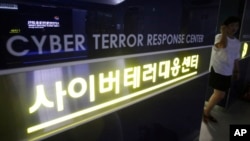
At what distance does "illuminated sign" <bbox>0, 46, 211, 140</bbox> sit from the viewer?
74 centimetres

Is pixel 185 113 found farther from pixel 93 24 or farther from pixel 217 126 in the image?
pixel 93 24

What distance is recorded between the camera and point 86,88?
2.93 ft

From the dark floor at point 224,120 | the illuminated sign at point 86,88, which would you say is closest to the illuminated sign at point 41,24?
the illuminated sign at point 86,88

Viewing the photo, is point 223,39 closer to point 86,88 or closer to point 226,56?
point 226,56

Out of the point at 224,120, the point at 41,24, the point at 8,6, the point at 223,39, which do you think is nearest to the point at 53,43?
the point at 41,24

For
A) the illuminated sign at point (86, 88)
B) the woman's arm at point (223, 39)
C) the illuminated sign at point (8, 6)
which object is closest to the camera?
the illuminated sign at point (8, 6)

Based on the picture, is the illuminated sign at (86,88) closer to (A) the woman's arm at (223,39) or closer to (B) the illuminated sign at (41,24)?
(B) the illuminated sign at (41,24)

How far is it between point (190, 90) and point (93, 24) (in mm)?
1279

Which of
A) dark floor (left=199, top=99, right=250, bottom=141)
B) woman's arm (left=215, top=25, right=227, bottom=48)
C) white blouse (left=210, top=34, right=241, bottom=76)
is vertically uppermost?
woman's arm (left=215, top=25, right=227, bottom=48)

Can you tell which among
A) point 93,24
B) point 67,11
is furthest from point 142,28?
point 67,11

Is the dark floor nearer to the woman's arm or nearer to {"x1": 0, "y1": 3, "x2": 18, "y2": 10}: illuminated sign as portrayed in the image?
the woman's arm

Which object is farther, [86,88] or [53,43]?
[86,88]

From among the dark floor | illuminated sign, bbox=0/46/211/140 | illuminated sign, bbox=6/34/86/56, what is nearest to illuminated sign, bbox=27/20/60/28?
illuminated sign, bbox=6/34/86/56

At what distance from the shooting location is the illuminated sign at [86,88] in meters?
0.74
